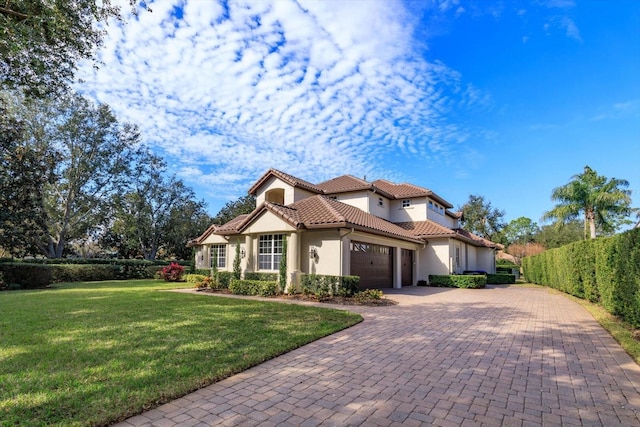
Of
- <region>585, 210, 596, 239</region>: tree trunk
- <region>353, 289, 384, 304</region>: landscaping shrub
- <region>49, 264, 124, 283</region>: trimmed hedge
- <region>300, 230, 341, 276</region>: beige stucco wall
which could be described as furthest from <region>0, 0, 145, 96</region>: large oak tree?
<region>585, 210, 596, 239</region>: tree trunk

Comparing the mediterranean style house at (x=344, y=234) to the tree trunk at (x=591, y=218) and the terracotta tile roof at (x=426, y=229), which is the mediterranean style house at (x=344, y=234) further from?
the tree trunk at (x=591, y=218)

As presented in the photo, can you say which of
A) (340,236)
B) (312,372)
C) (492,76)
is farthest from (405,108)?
(312,372)

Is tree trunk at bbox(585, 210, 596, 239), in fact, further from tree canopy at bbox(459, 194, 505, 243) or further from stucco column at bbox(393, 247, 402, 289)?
stucco column at bbox(393, 247, 402, 289)

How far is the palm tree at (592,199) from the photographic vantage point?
2998 centimetres

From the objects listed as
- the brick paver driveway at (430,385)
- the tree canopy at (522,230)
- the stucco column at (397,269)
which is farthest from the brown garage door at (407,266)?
the tree canopy at (522,230)

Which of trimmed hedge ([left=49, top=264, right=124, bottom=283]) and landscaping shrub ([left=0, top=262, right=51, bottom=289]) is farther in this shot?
trimmed hedge ([left=49, top=264, right=124, bottom=283])

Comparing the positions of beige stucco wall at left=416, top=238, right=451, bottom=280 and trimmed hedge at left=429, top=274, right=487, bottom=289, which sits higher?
beige stucco wall at left=416, top=238, right=451, bottom=280

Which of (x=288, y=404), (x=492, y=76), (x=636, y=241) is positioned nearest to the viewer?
(x=288, y=404)

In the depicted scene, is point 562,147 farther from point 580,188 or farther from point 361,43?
point 580,188

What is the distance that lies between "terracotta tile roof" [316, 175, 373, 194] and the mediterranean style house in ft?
0.22

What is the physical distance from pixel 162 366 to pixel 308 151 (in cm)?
1646

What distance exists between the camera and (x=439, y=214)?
26.8 m

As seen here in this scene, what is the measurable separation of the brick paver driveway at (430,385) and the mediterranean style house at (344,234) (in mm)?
7321

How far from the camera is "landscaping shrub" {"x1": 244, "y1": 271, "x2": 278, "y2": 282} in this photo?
51.8 ft
